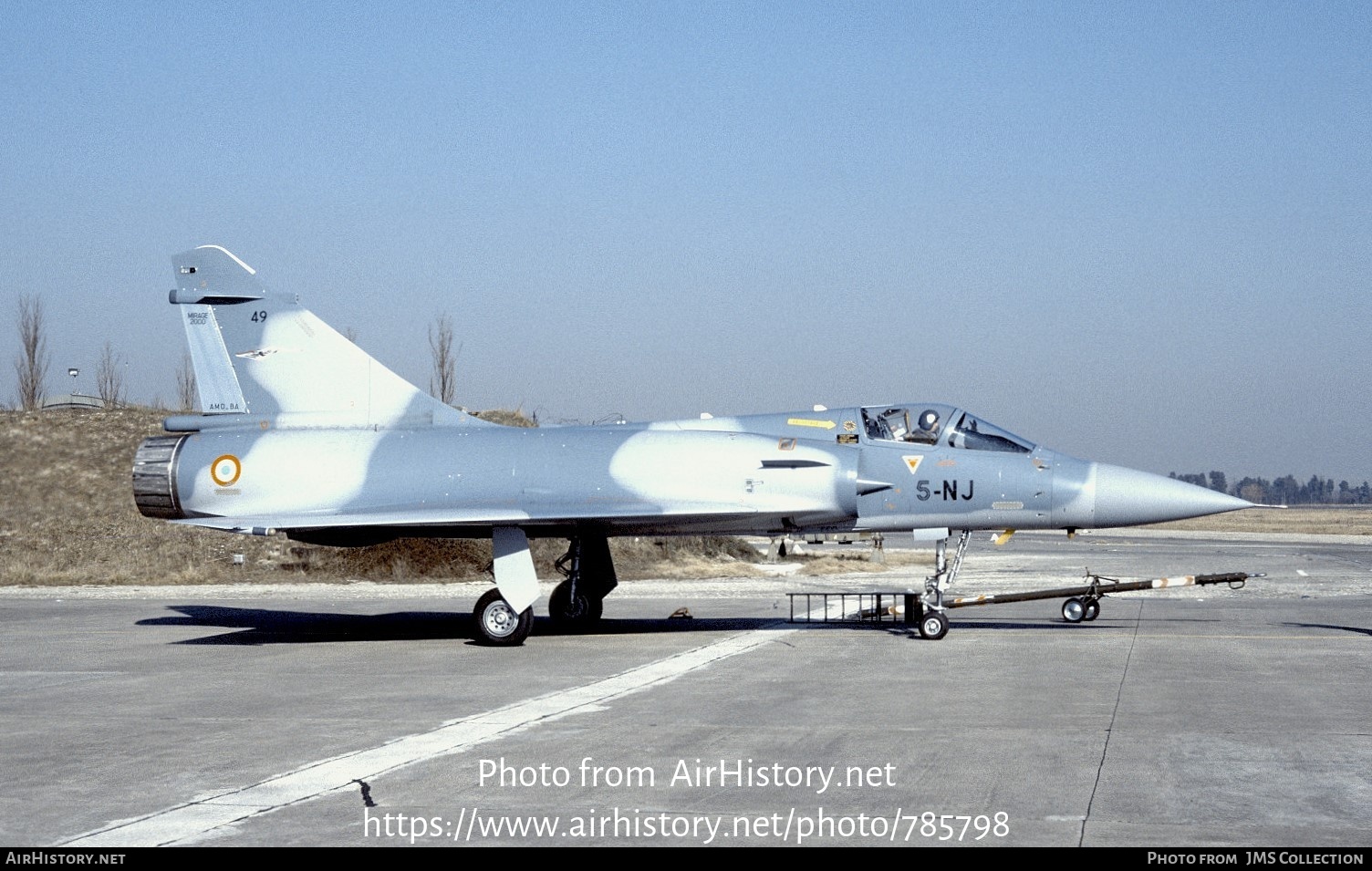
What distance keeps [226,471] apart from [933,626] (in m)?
9.39

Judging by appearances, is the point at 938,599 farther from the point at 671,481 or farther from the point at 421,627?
the point at 421,627

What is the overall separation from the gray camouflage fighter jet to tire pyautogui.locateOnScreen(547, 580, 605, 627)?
873 mm

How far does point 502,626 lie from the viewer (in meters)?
17.1

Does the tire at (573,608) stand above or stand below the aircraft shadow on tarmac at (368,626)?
above

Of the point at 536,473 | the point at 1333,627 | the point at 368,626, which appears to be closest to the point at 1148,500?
the point at 1333,627

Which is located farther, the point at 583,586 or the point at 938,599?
the point at 583,586

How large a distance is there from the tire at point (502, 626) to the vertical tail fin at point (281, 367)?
9.53 ft

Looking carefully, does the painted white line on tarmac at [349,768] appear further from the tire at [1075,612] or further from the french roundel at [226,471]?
the tire at [1075,612]

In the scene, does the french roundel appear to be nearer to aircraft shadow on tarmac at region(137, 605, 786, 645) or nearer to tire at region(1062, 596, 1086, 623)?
aircraft shadow on tarmac at region(137, 605, 786, 645)

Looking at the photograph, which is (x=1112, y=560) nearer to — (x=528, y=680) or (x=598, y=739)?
(x=528, y=680)

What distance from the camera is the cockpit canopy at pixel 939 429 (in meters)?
17.3

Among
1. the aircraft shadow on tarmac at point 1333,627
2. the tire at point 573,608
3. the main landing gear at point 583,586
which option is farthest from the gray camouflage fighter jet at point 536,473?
the aircraft shadow on tarmac at point 1333,627

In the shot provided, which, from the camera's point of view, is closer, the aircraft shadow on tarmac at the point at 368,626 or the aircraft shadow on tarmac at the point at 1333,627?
the aircraft shadow on tarmac at the point at 1333,627
